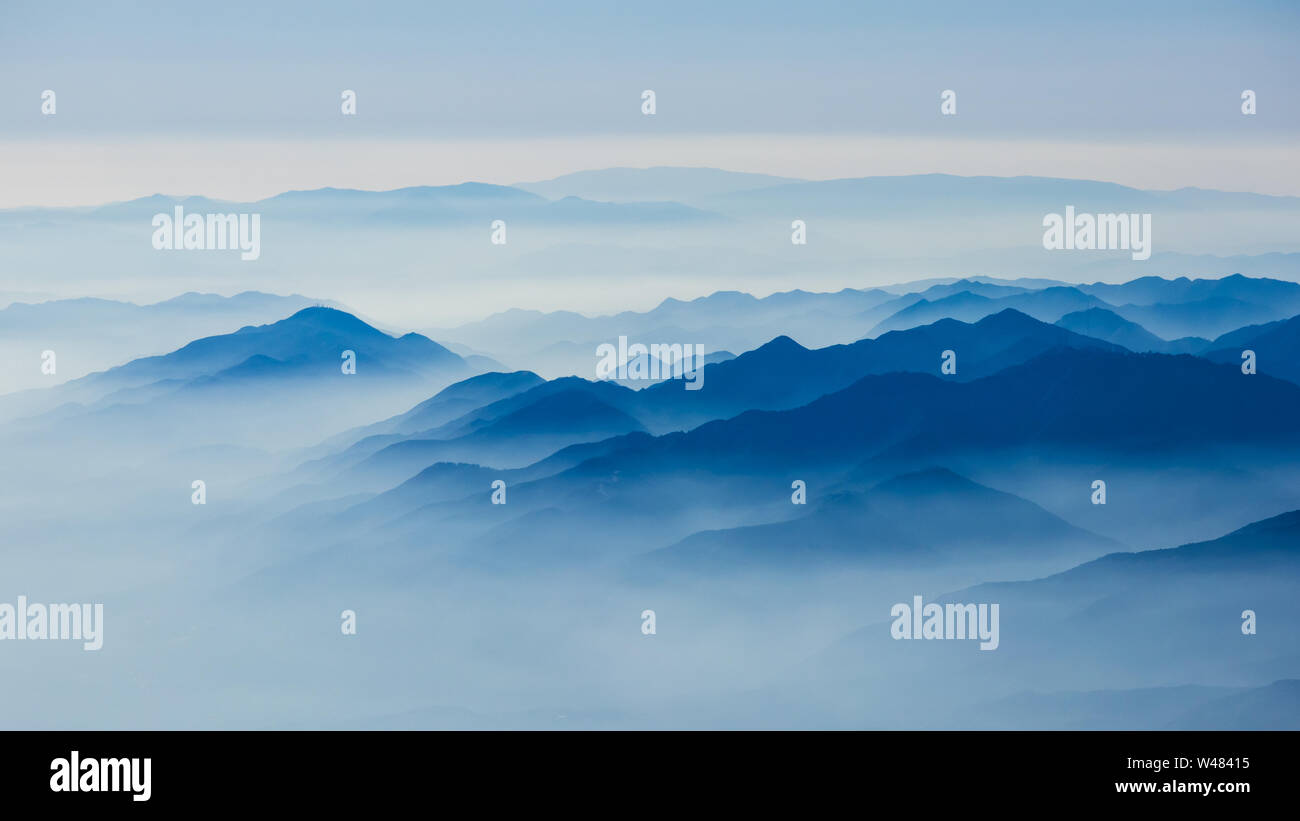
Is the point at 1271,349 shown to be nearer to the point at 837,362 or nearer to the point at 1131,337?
the point at 1131,337

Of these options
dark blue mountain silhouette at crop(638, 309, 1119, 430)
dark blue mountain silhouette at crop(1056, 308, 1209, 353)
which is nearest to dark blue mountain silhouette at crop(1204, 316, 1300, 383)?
dark blue mountain silhouette at crop(1056, 308, 1209, 353)

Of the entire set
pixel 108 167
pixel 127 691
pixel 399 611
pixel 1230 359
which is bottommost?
pixel 127 691

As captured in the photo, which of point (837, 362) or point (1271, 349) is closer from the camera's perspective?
point (1271, 349)

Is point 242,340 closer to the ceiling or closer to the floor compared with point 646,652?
closer to the ceiling

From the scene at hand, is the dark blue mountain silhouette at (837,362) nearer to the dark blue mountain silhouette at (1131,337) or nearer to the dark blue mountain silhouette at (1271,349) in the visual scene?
the dark blue mountain silhouette at (1131,337)

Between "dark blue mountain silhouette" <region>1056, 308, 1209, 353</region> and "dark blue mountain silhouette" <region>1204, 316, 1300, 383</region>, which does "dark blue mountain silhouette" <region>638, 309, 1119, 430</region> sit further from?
"dark blue mountain silhouette" <region>1204, 316, 1300, 383</region>

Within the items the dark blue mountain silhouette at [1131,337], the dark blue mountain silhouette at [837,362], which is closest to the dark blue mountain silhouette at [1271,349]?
the dark blue mountain silhouette at [1131,337]

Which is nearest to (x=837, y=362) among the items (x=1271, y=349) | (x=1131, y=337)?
(x=1131, y=337)

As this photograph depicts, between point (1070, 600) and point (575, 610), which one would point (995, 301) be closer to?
point (1070, 600)
